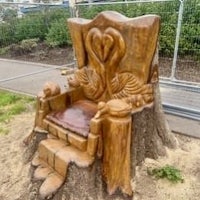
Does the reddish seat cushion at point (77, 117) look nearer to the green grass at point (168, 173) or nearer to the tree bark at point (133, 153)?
the tree bark at point (133, 153)

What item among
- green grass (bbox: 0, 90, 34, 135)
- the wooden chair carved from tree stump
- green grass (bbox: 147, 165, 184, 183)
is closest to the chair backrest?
the wooden chair carved from tree stump

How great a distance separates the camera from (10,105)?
13.9ft

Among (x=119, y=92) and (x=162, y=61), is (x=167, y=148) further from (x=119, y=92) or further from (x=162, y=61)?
(x=162, y=61)

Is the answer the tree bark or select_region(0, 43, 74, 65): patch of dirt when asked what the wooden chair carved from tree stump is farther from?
select_region(0, 43, 74, 65): patch of dirt

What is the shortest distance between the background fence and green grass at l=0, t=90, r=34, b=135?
1416 millimetres

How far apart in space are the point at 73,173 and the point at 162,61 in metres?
3.64

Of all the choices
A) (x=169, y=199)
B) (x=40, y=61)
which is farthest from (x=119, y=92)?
(x=40, y=61)

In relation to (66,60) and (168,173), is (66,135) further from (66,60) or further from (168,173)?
(66,60)

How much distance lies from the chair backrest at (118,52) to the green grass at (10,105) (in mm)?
1435

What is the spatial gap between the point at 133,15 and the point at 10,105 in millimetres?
2540

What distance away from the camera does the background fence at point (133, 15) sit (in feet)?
15.3

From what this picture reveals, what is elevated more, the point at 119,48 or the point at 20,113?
the point at 119,48

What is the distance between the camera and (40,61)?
6594mm

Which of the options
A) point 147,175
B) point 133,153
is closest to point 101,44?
point 133,153
